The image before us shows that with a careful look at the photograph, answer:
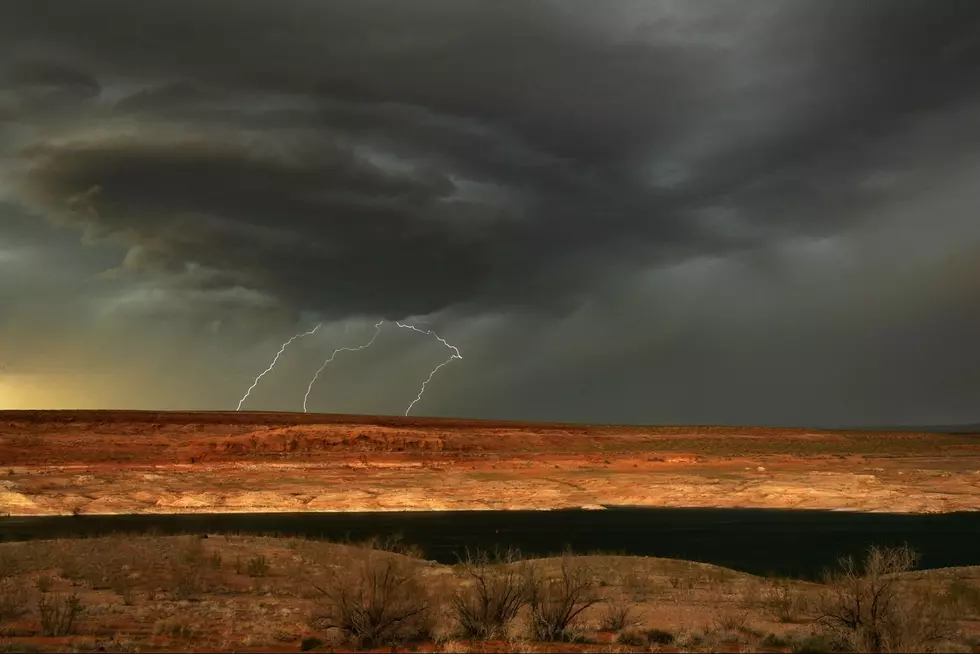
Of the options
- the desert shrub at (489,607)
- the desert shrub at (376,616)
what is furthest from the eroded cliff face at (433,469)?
the desert shrub at (376,616)

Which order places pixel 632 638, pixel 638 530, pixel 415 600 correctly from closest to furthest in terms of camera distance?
pixel 632 638 → pixel 415 600 → pixel 638 530

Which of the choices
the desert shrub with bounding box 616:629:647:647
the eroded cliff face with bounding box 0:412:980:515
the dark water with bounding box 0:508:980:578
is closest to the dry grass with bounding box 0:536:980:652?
the desert shrub with bounding box 616:629:647:647

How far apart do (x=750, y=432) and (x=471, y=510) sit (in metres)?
66.0

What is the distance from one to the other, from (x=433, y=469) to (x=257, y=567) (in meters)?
46.4

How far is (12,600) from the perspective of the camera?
59.9ft

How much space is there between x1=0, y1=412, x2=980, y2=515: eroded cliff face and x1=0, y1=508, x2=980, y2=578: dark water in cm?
270

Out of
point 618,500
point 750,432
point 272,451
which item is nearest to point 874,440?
point 750,432

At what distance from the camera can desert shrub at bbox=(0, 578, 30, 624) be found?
17375 mm

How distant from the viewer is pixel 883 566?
17.6 metres

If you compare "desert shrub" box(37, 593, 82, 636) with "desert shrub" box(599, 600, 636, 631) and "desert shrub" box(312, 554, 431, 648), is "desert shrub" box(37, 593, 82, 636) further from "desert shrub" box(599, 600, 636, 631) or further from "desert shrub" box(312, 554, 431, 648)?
"desert shrub" box(599, 600, 636, 631)

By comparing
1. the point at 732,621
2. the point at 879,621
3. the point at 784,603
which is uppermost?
A: the point at 879,621

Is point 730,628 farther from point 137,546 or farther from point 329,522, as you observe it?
point 329,522

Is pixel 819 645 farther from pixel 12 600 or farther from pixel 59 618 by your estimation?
pixel 12 600

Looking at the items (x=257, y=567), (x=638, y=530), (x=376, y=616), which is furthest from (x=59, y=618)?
(x=638, y=530)
